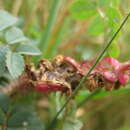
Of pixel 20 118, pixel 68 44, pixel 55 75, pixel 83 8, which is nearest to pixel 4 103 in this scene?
pixel 20 118

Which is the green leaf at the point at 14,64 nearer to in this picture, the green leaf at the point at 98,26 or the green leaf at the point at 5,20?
the green leaf at the point at 5,20

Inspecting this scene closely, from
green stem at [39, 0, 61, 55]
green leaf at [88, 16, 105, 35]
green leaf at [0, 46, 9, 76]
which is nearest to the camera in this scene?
green leaf at [0, 46, 9, 76]

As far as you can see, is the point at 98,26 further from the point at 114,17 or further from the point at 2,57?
the point at 2,57

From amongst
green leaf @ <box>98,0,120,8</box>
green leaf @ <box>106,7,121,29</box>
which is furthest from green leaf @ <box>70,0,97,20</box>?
green leaf @ <box>106,7,121,29</box>

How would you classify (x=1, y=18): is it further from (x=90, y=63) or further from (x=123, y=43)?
(x=123, y=43)

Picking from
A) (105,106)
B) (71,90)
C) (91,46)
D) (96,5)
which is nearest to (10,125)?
(71,90)

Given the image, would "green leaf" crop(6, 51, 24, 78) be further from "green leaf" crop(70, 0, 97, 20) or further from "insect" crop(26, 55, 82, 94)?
"green leaf" crop(70, 0, 97, 20)
